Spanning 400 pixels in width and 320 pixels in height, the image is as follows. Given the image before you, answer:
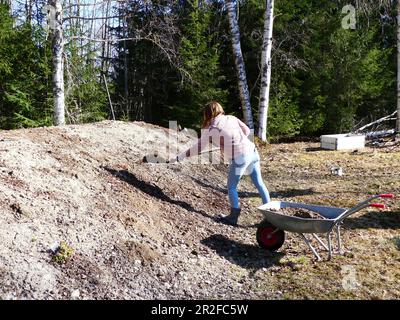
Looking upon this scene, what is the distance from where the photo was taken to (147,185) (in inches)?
244

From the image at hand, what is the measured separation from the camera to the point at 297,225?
14.5 feet

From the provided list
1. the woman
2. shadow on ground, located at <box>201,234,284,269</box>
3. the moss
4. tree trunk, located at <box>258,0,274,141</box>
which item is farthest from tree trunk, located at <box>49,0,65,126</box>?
tree trunk, located at <box>258,0,274,141</box>

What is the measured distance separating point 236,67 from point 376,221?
27.7 feet

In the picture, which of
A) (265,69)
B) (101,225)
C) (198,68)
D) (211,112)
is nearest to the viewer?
(101,225)

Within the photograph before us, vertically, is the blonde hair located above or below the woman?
above

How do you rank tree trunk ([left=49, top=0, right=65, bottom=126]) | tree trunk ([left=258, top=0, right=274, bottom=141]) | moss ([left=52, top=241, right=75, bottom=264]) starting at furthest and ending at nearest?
tree trunk ([left=258, top=0, right=274, bottom=141]) → tree trunk ([left=49, top=0, right=65, bottom=126]) → moss ([left=52, top=241, right=75, bottom=264])

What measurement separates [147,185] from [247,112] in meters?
7.79

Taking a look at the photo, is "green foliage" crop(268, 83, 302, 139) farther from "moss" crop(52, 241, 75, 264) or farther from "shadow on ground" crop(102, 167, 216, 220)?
"moss" crop(52, 241, 75, 264)

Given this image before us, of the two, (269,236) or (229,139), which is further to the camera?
(229,139)

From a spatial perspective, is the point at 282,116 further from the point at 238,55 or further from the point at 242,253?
the point at 242,253

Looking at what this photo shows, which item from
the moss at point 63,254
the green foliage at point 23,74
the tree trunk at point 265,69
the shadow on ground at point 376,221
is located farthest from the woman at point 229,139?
the tree trunk at point 265,69

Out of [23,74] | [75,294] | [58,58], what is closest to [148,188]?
[75,294]

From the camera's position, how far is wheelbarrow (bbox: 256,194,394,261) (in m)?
4.34

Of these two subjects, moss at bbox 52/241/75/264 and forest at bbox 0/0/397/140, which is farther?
forest at bbox 0/0/397/140
